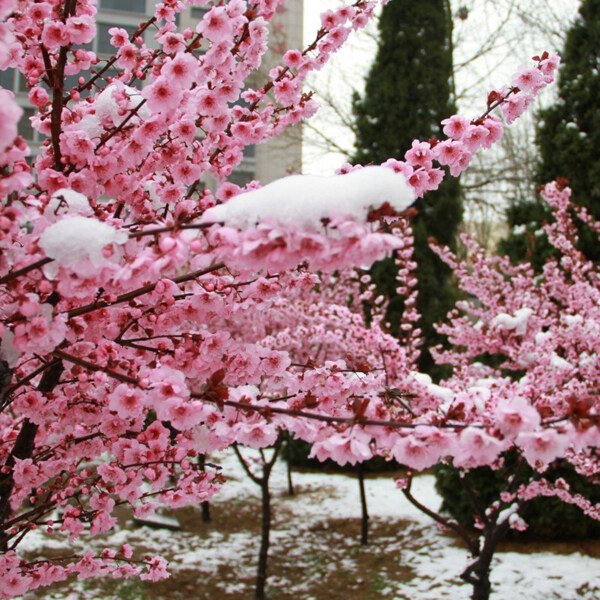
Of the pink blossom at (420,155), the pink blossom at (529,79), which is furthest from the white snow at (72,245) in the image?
the pink blossom at (529,79)

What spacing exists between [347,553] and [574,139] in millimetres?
6638

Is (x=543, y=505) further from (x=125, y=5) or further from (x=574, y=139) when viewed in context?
(x=125, y=5)

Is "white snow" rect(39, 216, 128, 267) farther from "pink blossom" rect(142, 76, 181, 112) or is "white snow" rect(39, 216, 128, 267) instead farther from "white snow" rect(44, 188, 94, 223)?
"pink blossom" rect(142, 76, 181, 112)

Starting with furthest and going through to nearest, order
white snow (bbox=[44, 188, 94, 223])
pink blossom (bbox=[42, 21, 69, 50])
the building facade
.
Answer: the building facade
pink blossom (bbox=[42, 21, 69, 50])
white snow (bbox=[44, 188, 94, 223])

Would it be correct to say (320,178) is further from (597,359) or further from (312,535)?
(312,535)

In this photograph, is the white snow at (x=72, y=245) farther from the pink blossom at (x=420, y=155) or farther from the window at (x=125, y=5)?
the window at (x=125, y=5)

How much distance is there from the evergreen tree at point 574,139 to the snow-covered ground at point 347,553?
4.03 m

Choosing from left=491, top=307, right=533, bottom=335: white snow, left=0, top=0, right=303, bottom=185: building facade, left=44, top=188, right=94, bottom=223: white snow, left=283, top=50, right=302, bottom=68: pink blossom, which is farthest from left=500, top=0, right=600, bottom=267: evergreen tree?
left=0, top=0, right=303, bottom=185: building facade

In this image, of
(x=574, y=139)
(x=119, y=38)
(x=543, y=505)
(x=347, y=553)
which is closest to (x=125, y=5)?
(x=574, y=139)

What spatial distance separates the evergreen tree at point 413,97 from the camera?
1103cm

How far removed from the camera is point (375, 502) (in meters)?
8.29

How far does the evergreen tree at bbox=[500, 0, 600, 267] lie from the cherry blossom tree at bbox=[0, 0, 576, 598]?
20.4 ft

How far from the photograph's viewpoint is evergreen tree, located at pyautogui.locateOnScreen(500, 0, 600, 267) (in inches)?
315

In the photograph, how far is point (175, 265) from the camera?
1.31 meters
